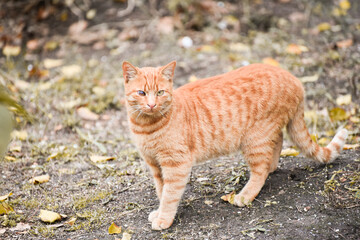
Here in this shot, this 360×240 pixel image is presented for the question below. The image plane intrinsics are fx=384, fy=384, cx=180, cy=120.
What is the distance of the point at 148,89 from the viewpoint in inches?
106

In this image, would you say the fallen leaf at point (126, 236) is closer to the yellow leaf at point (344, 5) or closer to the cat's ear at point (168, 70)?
the cat's ear at point (168, 70)

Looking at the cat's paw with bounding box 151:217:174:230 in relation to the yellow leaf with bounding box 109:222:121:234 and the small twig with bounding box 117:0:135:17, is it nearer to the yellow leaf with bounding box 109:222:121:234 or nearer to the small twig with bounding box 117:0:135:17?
the yellow leaf with bounding box 109:222:121:234

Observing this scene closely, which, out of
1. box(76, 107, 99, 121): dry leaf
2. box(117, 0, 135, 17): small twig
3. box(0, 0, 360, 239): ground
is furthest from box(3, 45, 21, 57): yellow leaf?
box(76, 107, 99, 121): dry leaf

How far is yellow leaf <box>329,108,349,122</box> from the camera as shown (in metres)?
4.18

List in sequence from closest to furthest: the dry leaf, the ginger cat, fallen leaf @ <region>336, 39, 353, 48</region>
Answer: the ginger cat < the dry leaf < fallen leaf @ <region>336, 39, 353, 48</region>

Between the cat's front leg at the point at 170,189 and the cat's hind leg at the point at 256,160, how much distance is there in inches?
19.8

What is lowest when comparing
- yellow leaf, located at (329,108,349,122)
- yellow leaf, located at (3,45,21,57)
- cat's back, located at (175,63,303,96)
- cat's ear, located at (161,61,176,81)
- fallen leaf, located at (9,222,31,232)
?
fallen leaf, located at (9,222,31,232)

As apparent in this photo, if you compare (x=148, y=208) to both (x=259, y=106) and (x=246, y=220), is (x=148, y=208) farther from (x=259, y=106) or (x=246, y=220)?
(x=259, y=106)

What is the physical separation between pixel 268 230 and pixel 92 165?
1954 millimetres

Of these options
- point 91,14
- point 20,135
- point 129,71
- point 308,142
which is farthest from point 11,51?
point 308,142

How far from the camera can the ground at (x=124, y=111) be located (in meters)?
2.85

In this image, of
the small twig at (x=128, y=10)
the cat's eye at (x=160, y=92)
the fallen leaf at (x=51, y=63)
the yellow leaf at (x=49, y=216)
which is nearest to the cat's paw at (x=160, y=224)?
the yellow leaf at (x=49, y=216)

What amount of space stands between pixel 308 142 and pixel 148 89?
4.59 feet

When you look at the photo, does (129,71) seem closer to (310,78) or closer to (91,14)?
(310,78)
